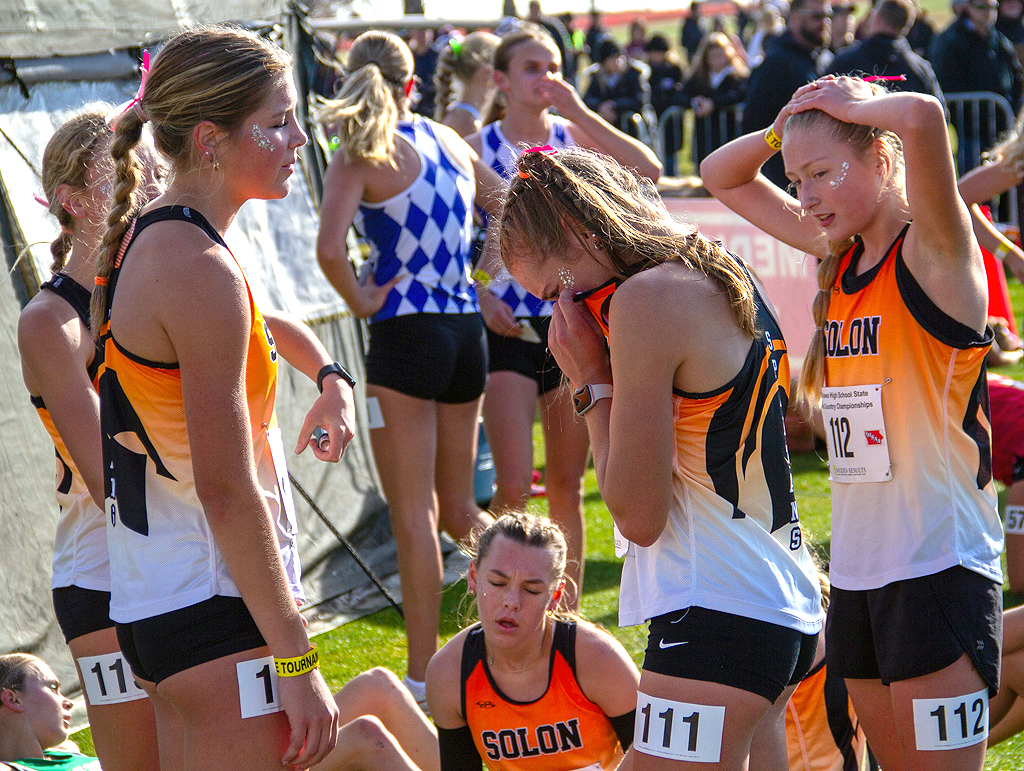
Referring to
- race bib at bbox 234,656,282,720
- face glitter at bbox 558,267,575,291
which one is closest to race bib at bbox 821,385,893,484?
face glitter at bbox 558,267,575,291

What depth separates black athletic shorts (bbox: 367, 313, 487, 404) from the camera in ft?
12.7

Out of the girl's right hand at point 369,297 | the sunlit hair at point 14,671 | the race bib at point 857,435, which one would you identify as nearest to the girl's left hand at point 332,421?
the race bib at point 857,435

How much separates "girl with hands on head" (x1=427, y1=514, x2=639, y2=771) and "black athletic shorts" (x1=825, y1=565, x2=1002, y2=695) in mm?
615

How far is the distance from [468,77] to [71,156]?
11.2ft

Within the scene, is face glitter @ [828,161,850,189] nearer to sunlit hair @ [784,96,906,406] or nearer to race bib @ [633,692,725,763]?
sunlit hair @ [784,96,906,406]

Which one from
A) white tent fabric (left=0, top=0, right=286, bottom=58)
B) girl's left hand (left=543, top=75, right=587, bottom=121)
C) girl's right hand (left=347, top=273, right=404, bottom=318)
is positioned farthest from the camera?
girl's left hand (left=543, top=75, right=587, bottom=121)

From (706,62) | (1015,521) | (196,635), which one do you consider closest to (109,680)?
(196,635)

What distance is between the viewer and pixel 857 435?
2414 mm

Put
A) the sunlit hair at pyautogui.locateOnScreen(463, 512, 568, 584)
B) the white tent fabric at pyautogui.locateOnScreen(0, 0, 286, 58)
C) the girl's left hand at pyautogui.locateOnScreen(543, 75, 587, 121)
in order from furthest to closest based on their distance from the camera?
the girl's left hand at pyautogui.locateOnScreen(543, 75, 587, 121) < the white tent fabric at pyautogui.locateOnScreen(0, 0, 286, 58) < the sunlit hair at pyautogui.locateOnScreen(463, 512, 568, 584)

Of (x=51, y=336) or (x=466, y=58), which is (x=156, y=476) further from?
(x=466, y=58)

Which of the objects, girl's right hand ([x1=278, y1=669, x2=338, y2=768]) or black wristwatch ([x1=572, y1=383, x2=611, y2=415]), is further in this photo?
black wristwatch ([x1=572, y1=383, x2=611, y2=415])

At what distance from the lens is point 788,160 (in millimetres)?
2492

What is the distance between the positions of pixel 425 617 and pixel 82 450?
1819 mm

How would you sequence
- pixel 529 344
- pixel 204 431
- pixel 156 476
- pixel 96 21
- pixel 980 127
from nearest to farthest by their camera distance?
pixel 204 431 → pixel 156 476 → pixel 529 344 → pixel 96 21 → pixel 980 127
